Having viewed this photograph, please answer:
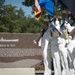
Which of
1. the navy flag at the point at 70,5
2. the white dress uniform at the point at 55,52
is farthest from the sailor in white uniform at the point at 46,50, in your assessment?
the navy flag at the point at 70,5

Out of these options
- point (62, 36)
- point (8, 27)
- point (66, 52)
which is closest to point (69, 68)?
point (66, 52)

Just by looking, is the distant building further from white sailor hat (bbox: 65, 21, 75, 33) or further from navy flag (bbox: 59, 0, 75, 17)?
white sailor hat (bbox: 65, 21, 75, 33)

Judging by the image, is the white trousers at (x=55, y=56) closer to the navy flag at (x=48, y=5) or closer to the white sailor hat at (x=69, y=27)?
the white sailor hat at (x=69, y=27)

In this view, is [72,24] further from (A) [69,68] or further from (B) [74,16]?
(A) [69,68]

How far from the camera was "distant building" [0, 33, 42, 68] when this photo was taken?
1644 cm

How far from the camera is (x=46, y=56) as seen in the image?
6531mm

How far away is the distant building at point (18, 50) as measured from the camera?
16.4 m

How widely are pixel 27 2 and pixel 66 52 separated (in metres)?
12.6

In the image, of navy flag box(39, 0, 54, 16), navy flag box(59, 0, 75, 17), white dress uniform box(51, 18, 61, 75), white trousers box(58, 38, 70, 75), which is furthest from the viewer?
navy flag box(39, 0, 54, 16)

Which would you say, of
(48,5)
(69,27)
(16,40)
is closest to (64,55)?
(69,27)

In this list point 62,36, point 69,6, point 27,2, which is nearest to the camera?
point 62,36

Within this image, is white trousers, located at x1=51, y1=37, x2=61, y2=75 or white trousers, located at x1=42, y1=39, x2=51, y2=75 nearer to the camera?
white trousers, located at x1=51, y1=37, x2=61, y2=75

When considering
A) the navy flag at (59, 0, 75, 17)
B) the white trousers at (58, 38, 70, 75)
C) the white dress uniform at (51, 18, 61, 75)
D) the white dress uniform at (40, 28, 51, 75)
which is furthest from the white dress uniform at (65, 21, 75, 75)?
the white dress uniform at (40, 28, 51, 75)

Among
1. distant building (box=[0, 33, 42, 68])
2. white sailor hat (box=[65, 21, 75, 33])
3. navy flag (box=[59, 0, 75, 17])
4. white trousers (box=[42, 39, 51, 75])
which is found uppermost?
navy flag (box=[59, 0, 75, 17])
